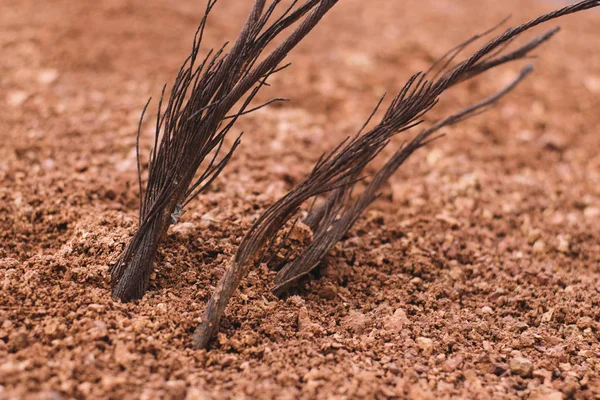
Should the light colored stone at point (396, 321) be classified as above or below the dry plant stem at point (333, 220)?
below

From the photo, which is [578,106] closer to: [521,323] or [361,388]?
[521,323]

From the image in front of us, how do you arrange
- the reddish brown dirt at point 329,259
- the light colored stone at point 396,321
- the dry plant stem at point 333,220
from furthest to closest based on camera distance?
the dry plant stem at point 333,220
the light colored stone at point 396,321
the reddish brown dirt at point 329,259

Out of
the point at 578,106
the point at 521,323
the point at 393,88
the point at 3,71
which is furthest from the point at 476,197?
the point at 3,71

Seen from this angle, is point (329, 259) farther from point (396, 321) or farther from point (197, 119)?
point (197, 119)

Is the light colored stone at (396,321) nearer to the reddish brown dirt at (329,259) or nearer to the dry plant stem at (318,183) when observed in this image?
the reddish brown dirt at (329,259)

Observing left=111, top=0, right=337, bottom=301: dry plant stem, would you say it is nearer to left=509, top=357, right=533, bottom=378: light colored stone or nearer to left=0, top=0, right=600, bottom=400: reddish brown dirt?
left=0, top=0, right=600, bottom=400: reddish brown dirt

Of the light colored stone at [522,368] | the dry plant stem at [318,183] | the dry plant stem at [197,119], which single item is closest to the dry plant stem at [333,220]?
the dry plant stem at [318,183]

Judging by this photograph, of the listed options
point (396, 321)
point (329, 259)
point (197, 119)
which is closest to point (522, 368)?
point (396, 321)
